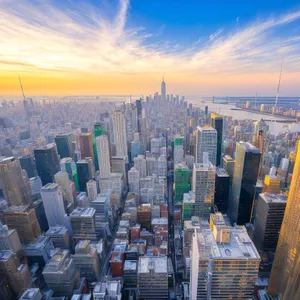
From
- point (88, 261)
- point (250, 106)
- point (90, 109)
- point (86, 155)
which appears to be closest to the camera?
point (88, 261)

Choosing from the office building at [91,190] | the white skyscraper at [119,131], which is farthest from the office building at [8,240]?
the white skyscraper at [119,131]

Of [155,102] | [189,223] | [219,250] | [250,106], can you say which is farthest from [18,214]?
[155,102]

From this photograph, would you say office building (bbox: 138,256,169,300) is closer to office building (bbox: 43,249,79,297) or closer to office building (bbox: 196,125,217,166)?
office building (bbox: 43,249,79,297)

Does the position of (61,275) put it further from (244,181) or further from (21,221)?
(244,181)

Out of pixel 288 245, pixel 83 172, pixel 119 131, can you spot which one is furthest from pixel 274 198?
pixel 119 131

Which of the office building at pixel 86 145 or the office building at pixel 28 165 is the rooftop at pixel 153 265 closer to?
the office building at pixel 28 165

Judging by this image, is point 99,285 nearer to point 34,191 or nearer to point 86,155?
point 34,191

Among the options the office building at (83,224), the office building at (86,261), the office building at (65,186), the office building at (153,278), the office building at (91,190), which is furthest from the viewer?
the office building at (91,190)
